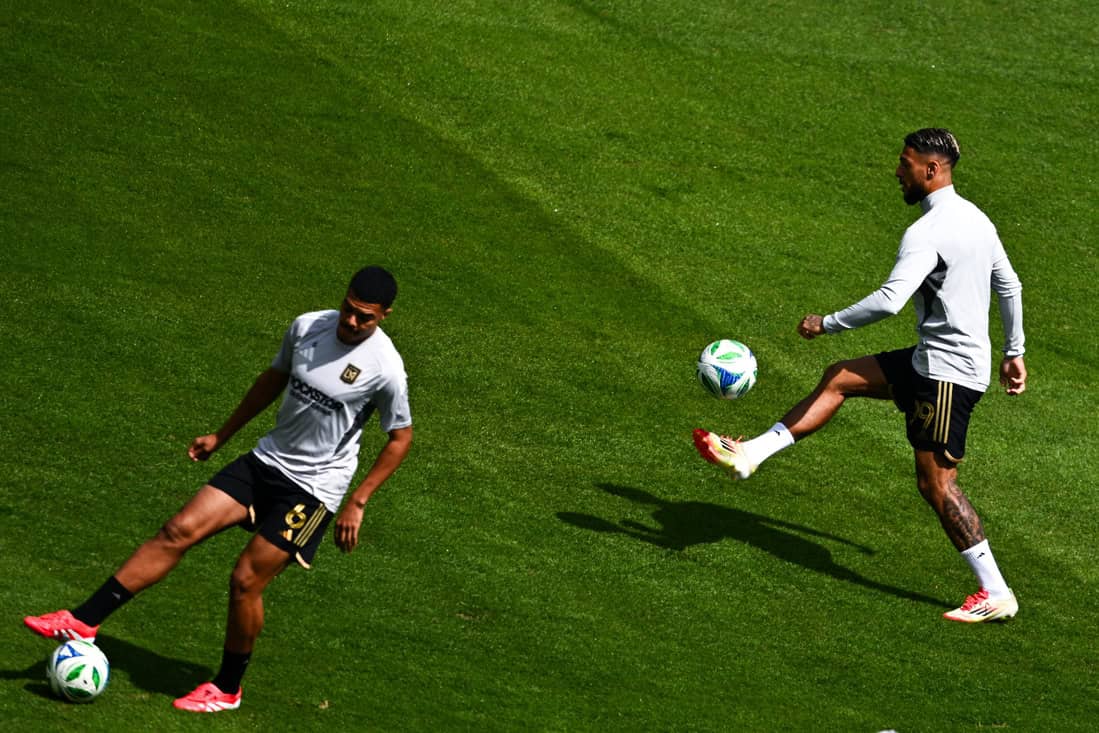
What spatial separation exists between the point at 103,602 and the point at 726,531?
468 centimetres

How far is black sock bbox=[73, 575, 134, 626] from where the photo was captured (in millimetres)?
7371

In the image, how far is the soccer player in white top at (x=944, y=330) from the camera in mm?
9523

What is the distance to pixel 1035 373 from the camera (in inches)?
544

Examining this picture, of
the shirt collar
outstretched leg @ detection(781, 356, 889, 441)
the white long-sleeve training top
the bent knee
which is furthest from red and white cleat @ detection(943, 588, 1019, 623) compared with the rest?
the bent knee

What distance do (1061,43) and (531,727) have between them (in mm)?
15283

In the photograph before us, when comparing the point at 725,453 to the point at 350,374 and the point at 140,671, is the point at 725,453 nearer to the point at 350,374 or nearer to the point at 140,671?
the point at 350,374

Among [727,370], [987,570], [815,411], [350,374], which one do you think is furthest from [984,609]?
[350,374]

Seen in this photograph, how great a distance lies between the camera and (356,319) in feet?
23.9

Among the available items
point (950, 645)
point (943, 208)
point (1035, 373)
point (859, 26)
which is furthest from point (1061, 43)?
point (950, 645)

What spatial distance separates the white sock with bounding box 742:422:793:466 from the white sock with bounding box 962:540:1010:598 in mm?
1387

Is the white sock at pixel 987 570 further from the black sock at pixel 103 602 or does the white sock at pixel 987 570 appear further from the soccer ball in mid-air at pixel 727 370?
the black sock at pixel 103 602

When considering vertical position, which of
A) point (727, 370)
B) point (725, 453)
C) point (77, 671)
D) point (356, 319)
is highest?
point (356, 319)

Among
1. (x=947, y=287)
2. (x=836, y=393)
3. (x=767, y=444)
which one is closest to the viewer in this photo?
(x=947, y=287)

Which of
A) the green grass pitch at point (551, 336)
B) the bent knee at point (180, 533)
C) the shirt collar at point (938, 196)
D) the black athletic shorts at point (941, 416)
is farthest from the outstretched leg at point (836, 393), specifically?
the bent knee at point (180, 533)
